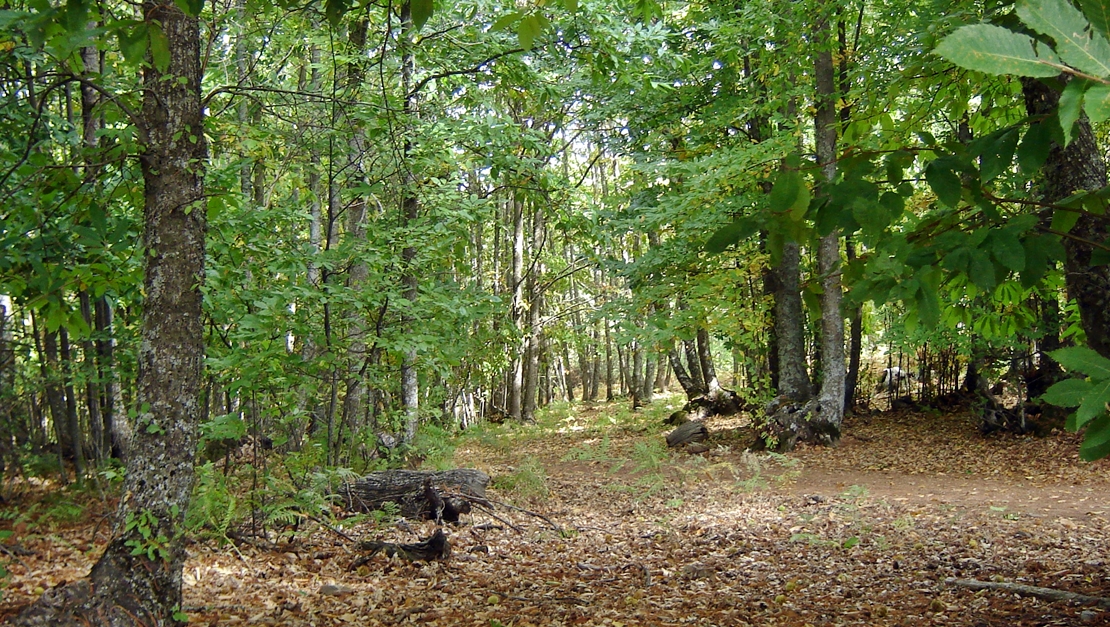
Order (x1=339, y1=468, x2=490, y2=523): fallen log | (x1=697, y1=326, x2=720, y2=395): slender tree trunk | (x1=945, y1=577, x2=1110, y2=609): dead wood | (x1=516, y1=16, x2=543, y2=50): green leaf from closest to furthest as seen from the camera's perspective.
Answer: (x1=516, y1=16, x2=543, y2=50): green leaf
(x1=945, y1=577, x2=1110, y2=609): dead wood
(x1=339, y1=468, x2=490, y2=523): fallen log
(x1=697, y1=326, x2=720, y2=395): slender tree trunk

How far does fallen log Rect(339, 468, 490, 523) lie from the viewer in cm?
777

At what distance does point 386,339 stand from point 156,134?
2423 millimetres

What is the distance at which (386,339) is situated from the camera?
235 inches

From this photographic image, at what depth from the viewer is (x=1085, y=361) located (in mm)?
1641

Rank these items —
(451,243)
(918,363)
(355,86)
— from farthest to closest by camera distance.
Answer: (918,363) → (451,243) → (355,86)

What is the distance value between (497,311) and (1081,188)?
13.8 ft

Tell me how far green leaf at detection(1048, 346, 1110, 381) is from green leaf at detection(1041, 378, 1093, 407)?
4 centimetres

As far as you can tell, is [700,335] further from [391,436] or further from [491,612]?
[491,612]

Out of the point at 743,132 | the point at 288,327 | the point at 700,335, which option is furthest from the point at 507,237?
the point at 288,327

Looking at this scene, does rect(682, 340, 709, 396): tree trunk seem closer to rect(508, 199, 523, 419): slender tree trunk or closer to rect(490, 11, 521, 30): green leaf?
rect(508, 199, 523, 419): slender tree trunk

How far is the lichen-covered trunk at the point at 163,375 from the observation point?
12.6 ft

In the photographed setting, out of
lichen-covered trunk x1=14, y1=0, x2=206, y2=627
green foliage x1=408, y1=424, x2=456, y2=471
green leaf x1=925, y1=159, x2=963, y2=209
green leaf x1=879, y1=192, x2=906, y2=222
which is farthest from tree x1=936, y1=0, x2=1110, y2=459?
green foliage x1=408, y1=424, x2=456, y2=471

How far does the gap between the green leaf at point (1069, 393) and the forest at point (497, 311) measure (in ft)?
0.04

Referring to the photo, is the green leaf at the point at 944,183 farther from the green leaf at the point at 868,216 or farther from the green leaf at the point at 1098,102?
the green leaf at the point at 1098,102
